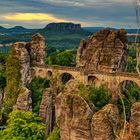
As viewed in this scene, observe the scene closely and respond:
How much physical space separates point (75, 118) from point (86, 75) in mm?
19217

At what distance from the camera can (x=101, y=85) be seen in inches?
2095

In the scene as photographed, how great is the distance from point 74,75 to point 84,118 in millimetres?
21714

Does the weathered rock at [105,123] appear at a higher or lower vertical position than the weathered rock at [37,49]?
lower

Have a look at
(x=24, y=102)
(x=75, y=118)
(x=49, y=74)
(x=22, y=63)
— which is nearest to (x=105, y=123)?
(x=75, y=118)

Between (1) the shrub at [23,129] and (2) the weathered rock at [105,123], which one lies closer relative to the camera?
(2) the weathered rock at [105,123]

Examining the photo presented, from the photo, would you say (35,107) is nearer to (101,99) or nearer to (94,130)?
(101,99)

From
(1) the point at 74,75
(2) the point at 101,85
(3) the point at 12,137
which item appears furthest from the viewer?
(1) the point at 74,75

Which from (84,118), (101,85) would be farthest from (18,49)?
(84,118)

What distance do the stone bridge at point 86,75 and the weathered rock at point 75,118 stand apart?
1527cm

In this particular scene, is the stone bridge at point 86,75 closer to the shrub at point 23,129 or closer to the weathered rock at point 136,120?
the shrub at point 23,129

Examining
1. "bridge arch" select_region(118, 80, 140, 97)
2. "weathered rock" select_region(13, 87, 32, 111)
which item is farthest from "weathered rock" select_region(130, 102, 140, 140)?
"weathered rock" select_region(13, 87, 32, 111)

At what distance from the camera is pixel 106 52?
181 ft

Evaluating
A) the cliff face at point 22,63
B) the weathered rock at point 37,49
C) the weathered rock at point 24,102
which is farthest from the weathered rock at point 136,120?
the weathered rock at point 37,49

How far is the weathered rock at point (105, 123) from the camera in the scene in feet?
109
